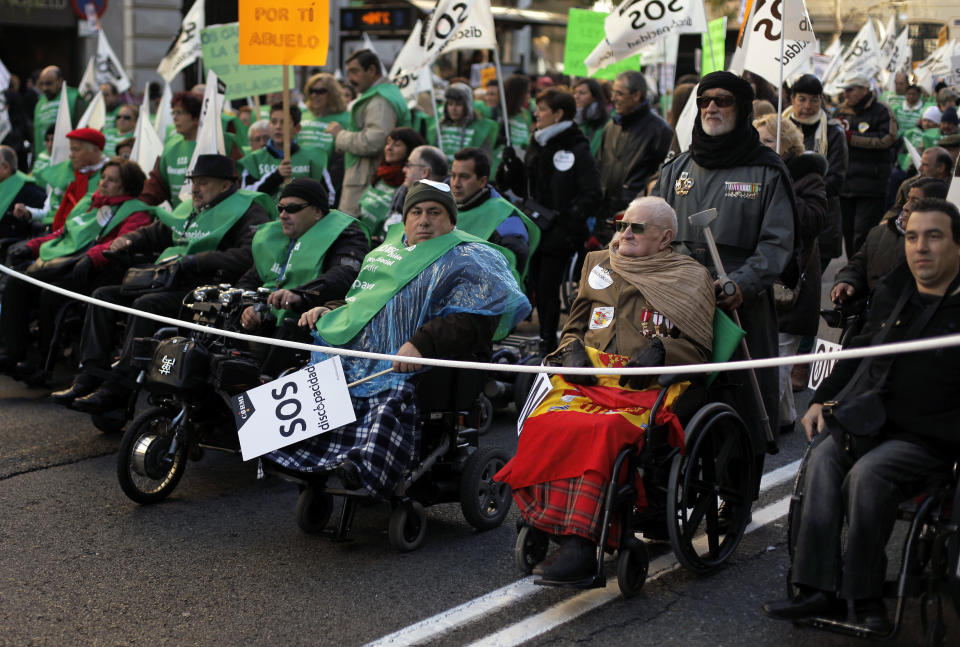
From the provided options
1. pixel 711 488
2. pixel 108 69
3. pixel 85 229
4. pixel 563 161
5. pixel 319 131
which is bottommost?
pixel 711 488

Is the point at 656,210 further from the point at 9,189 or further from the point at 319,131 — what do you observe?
the point at 9,189

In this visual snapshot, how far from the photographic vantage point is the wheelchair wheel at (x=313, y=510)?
5.26 meters

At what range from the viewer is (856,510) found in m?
3.87

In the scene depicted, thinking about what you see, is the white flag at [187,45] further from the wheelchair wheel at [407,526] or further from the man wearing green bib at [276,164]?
the wheelchair wheel at [407,526]

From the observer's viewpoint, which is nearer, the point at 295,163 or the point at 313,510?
the point at 313,510

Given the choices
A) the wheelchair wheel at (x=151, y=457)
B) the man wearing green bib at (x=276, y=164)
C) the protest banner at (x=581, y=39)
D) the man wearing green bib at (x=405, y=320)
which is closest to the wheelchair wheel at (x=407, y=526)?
the man wearing green bib at (x=405, y=320)

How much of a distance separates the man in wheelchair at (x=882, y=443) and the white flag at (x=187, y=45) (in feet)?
31.7

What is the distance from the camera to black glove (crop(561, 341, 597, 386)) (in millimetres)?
4777

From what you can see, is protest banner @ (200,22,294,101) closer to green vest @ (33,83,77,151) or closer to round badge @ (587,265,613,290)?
green vest @ (33,83,77,151)

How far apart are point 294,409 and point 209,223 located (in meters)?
2.70

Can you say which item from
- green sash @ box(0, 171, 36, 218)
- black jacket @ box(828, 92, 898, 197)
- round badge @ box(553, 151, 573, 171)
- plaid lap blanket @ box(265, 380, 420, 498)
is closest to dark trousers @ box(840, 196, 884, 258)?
black jacket @ box(828, 92, 898, 197)

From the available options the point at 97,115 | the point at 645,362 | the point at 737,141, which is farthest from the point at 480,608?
the point at 97,115

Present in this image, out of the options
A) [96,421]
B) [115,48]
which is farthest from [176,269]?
[115,48]

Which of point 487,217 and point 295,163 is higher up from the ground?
point 295,163
